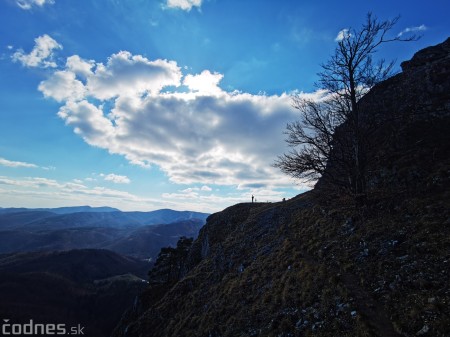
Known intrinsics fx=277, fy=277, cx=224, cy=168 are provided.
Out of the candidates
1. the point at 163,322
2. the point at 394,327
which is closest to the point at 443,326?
the point at 394,327

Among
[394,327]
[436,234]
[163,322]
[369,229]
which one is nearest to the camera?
[394,327]

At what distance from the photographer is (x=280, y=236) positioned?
33.7m

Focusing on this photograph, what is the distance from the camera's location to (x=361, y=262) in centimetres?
1781

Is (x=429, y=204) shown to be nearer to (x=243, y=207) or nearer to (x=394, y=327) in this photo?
(x=394, y=327)

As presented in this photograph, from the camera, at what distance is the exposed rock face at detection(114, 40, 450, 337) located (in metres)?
13.4

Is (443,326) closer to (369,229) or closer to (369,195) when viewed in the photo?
(369,229)

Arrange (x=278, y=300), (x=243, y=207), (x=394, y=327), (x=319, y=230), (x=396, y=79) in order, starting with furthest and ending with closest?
(x=243, y=207), (x=396, y=79), (x=319, y=230), (x=278, y=300), (x=394, y=327)

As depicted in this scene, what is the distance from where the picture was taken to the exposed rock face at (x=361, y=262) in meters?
13.4

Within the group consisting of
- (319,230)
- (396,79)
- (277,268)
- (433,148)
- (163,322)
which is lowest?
(163,322)

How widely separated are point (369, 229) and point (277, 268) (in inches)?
339

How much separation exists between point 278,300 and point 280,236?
1467cm

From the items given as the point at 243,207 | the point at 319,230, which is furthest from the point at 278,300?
the point at 243,207

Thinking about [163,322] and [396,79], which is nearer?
[163,322]

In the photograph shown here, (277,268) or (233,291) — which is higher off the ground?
(277,268)
